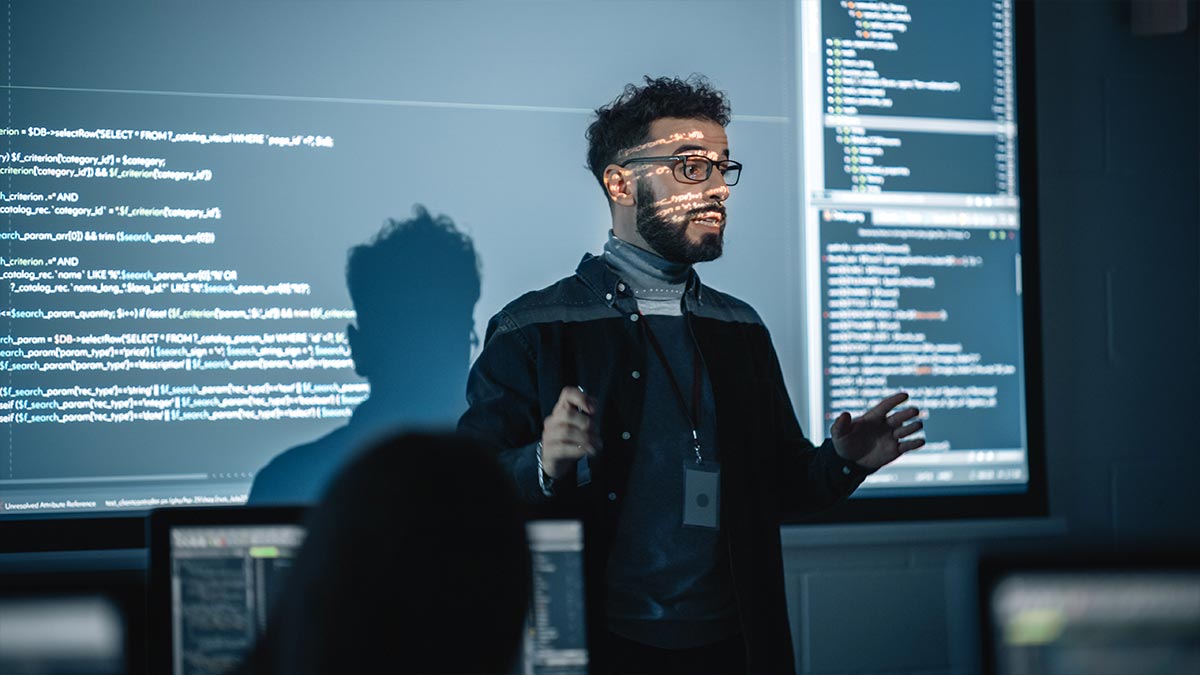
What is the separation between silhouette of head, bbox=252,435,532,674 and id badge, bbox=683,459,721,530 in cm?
126

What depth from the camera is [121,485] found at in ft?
7.19

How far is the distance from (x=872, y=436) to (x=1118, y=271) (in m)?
1.59

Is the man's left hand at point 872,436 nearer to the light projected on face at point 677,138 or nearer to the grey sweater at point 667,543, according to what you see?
the grey sweater at point 667,543

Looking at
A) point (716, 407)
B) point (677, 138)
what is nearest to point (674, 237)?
point (677, 138)

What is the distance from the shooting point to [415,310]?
2.35 m

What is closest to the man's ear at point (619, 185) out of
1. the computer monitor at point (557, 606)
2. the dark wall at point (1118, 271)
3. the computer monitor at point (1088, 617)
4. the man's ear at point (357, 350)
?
the man's ear at point (357, 350)

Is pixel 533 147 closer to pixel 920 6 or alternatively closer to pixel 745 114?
pixel 745 114

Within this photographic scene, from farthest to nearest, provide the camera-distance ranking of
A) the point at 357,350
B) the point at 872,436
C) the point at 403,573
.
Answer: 1. the point at 357,350
2. the point at 872,436
3. the point at 403,573

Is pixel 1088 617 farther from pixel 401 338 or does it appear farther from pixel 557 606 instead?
pixel 401 338

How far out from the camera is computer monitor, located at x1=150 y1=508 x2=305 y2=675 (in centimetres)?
99

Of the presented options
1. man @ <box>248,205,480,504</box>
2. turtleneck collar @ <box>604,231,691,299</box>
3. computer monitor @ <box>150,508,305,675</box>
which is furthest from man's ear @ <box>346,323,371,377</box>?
computer monitor @ <box>150,508,305,675</box>

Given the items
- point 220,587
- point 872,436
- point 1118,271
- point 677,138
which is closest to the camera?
point 220,587

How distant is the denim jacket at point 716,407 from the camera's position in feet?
6.00

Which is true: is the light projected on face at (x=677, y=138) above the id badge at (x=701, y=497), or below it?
above
